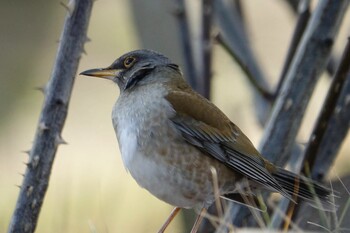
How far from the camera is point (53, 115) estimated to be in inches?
271

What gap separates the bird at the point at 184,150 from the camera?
6.71 metres

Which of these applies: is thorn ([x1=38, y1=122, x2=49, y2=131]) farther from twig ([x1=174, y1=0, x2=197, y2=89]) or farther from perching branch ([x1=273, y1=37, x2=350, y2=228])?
twig ([x1=174, y1=0, x2=197, y2=89])

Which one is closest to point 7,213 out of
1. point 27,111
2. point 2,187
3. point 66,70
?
point 2,187

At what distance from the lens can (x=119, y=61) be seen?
7.39 meters

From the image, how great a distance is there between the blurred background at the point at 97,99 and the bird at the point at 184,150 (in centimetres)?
74

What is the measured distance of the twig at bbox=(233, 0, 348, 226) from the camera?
7.84 m

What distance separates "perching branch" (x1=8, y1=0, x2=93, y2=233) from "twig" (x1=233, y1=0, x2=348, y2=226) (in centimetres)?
160

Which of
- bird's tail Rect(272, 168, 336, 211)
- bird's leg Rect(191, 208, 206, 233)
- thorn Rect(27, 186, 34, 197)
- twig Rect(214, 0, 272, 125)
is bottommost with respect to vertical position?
thorn Rect(27, 186, 34, 197)

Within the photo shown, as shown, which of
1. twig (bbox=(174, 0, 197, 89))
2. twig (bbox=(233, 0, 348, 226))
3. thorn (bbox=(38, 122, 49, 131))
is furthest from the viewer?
twig (bbox=(174, 0, 197, 89))

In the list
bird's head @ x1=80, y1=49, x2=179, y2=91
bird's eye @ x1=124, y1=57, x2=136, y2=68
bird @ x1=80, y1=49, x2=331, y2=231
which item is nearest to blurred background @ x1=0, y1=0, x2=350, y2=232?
bird @ x1=80, y1=49, x2=331, y2=231

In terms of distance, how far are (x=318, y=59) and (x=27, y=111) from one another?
20.0 feet

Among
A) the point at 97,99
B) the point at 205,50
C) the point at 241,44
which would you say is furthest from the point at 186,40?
the point at 97,99

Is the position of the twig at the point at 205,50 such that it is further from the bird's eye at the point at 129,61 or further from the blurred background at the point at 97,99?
the bird's eye at the point at 129,61

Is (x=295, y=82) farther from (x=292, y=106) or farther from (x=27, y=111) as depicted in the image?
(x=27, y=111)
